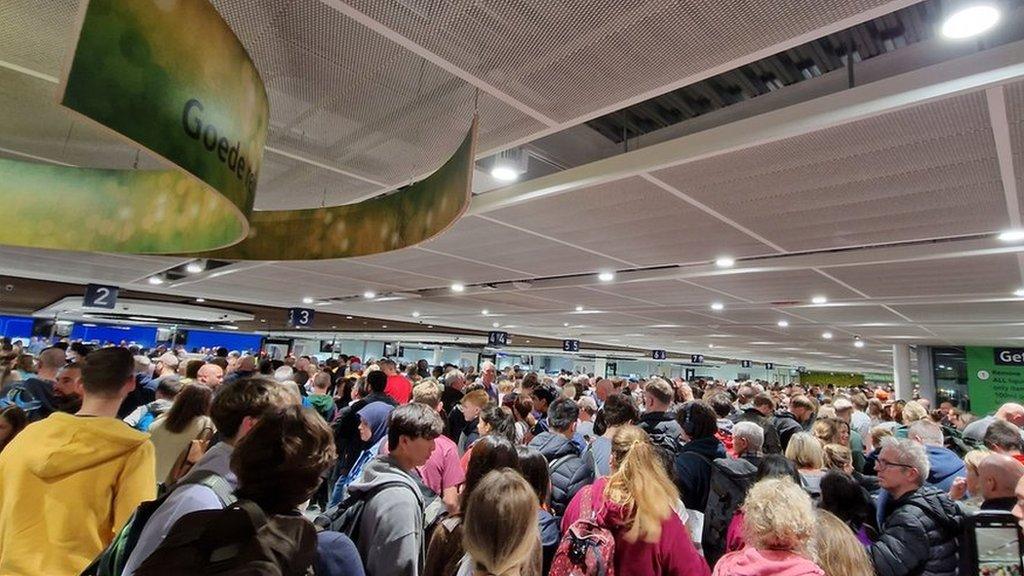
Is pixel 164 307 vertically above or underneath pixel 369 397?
above

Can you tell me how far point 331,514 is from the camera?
229 cm

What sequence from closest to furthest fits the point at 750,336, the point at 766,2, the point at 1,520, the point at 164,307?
1. the point at 766,2
2. the point at 1,520
3. the point at 750,336
4. the point at 164,307

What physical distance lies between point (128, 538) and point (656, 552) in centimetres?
205

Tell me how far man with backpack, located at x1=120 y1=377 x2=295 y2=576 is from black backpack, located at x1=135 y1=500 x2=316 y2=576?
0.21 meters

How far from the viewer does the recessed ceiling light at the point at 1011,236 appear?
13.4 feet

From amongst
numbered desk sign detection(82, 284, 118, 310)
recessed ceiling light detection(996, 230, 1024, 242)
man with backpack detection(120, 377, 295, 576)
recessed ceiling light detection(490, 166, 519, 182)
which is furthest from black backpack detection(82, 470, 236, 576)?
numbered desk sign detection(82, 284, 118, 310)

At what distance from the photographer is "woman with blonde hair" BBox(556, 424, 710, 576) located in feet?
7.90

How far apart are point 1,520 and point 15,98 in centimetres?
245

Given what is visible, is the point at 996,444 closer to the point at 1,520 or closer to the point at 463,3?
the point at 463,3

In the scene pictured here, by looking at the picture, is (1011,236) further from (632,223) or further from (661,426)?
(661,426)

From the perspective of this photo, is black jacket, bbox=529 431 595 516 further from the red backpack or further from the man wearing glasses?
the man wearing glasses

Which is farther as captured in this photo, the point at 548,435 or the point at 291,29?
the point at 548,435

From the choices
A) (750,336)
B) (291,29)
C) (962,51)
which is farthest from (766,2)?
(750,336)

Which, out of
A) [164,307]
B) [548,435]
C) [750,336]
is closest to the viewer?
[548,435]
